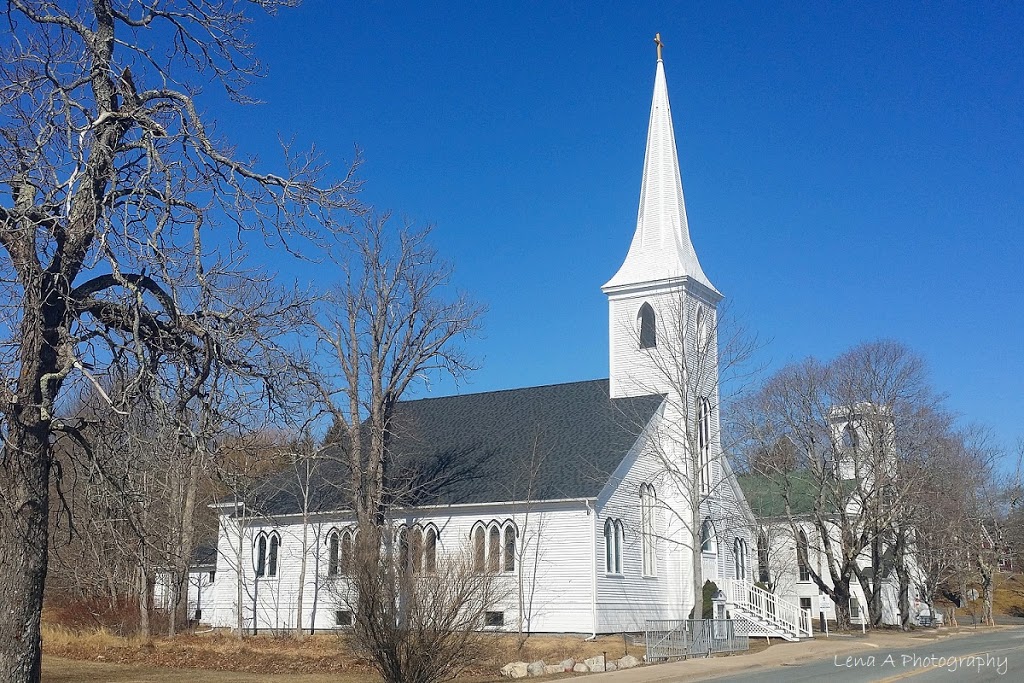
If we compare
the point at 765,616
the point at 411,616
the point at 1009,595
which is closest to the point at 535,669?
the point at 411,616

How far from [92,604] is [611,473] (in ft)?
64.2

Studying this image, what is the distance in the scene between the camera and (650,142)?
41281 millimetres

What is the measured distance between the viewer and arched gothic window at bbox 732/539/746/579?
39.7 metres

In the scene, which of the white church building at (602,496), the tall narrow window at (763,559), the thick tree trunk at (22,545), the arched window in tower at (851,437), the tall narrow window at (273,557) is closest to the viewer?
the thick tree trunk at (22,545)

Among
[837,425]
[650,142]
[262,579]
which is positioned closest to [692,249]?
[650,142]

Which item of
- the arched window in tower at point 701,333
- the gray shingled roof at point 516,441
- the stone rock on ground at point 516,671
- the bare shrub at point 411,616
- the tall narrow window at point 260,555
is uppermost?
the arched window in tower at point 701,333

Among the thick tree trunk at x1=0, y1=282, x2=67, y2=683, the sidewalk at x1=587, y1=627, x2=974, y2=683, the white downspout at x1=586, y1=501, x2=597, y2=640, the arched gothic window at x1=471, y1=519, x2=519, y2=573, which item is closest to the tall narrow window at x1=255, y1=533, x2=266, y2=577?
the arched gothic window at x1=471, y1=519, x2=519, y2=573

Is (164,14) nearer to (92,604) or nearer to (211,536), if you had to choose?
(92,604)

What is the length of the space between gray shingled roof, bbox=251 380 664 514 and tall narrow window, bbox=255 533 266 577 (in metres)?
1.70

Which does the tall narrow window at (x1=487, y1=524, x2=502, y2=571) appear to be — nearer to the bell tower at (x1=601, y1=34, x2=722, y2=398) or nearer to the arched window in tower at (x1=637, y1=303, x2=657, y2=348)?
the bell tower at (x1=601, y1=34, x2=722, y2=398)

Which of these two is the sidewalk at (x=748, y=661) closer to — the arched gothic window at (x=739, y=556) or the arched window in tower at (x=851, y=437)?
the arched gothic window at (x=739, y=556)

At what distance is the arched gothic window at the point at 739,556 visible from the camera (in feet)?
130

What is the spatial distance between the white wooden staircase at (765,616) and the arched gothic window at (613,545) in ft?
14.6

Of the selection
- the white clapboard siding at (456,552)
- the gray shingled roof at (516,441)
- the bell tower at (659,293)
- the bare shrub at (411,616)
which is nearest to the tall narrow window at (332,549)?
the white clapboard siding at (456,552)
